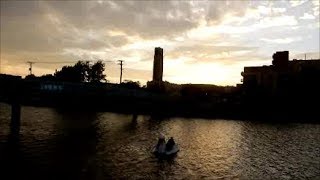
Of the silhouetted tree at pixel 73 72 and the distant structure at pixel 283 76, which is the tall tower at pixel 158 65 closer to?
the distant structure at pixel 283 76

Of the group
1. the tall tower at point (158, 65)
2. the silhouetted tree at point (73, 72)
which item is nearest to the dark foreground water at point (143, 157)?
the tall tower at point (158, 65)

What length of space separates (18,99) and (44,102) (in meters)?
88.1

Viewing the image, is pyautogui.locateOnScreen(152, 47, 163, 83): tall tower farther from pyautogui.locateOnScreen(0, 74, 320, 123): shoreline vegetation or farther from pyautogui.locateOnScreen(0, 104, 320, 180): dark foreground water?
pyautogui.locateOnScreen(0, 104, 320, 180): dark foreground water

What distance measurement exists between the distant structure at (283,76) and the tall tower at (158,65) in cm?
3293

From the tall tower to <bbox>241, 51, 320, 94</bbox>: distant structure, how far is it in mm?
32930

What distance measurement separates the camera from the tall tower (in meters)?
148

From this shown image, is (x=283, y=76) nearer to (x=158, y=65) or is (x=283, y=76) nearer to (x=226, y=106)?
(x=226, y=106)

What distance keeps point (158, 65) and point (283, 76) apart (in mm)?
46508

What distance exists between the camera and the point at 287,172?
148ft

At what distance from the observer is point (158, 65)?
489 ft

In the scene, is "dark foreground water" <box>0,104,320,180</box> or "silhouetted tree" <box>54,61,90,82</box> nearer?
"dark foreground water" <box>0,104,320,180</box>

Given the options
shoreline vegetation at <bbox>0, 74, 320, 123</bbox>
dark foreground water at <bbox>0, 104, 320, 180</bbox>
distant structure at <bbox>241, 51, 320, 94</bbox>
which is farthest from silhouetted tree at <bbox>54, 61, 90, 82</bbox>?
dark foreground water at <bbox>0, 104, 320, 180</bbox>

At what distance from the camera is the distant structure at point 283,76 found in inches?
5207

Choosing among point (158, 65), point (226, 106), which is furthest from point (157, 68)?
point (226, 106)
